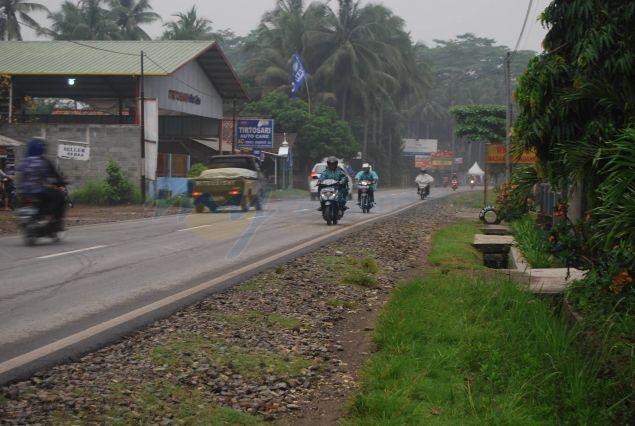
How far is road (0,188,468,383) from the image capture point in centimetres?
744

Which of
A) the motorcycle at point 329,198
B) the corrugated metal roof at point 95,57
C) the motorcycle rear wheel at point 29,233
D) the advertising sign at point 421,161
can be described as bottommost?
the motorcycle rear wheel at point 29,233

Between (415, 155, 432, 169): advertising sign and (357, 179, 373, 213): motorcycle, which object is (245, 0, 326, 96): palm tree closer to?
(415, 155, 432, 169): advertising sign

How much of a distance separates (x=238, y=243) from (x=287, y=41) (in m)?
58.2

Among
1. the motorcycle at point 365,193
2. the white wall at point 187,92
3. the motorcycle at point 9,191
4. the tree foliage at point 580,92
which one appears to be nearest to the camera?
the tree foliage at point 580,92

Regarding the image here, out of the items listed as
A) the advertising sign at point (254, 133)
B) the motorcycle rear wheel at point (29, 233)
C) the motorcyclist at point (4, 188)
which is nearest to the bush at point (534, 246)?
the motorcycle rear wheel at point (29, 233)

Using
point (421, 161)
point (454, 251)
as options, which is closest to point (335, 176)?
point (454, 251)

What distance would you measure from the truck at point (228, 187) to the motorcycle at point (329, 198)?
695 cm

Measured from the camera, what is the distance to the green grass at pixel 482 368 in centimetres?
548

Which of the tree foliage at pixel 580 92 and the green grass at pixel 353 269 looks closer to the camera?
the tree foliage at pixel 580 92

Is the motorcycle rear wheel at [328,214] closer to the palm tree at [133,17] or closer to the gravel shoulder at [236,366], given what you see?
the gravel shoulder at [236,366]

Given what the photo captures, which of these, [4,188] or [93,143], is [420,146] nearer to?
[93,143]

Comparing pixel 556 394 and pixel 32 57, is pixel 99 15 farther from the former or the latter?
pixel 556 394

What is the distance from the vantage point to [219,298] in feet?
31.6

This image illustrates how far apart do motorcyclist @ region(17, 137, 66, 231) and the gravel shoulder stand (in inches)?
243
